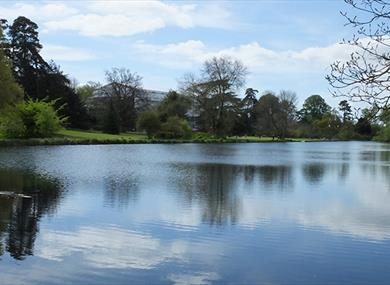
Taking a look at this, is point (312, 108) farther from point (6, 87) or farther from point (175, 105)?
point (6, 87)

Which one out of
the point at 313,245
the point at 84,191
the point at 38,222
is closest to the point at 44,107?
the point at 84,191

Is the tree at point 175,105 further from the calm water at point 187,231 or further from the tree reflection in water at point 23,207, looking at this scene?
the tree reflection in water at point 23,207

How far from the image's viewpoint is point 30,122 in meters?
45.1

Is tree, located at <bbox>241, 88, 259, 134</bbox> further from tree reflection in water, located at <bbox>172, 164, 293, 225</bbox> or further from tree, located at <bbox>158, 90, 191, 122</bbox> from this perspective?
tree reflection in water, located at <bbox>172, 164, 293, 225</bbox>

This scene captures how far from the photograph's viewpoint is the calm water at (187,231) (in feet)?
25.3

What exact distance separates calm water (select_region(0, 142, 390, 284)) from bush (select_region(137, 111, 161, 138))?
3964 centimetres

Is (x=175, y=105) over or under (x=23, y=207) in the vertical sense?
over

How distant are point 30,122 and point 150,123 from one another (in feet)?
60.7

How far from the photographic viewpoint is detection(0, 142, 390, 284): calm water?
25.3 feet

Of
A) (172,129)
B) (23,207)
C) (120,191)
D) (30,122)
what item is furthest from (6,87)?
(172,129)

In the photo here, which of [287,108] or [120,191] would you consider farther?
[287,108]

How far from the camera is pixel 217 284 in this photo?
7.13m

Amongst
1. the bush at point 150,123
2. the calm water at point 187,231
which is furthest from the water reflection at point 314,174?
the bush at point 150,123

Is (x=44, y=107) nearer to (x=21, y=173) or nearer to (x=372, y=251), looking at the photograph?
(x=21, y=173)
